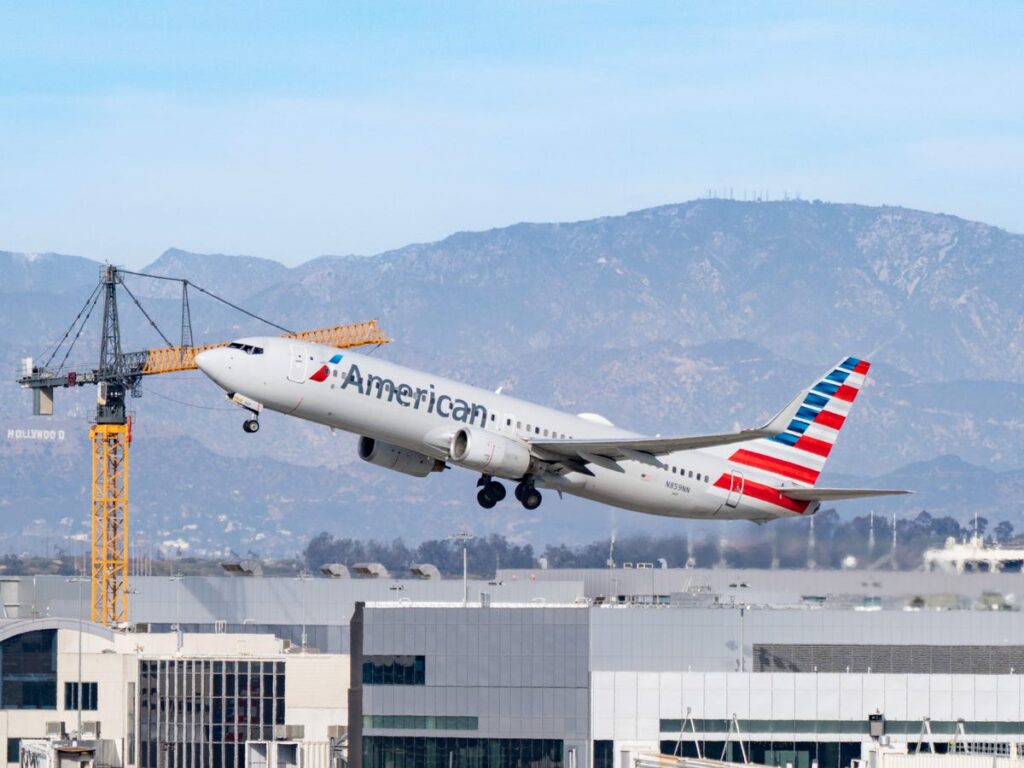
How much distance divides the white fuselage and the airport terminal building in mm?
9745

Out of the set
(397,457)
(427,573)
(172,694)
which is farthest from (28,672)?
(427,573)

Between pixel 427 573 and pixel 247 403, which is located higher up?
pixel 247 403

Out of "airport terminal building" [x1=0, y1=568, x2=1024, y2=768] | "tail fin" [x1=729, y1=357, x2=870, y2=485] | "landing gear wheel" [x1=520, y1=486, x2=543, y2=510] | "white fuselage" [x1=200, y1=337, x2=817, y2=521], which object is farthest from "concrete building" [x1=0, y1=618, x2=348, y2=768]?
"landing gear wheel" [x1=520, y1=486, x2=543, y2=510]

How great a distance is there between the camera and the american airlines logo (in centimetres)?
8306

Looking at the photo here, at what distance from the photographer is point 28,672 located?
135m

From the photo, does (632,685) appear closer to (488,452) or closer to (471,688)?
(471,688)

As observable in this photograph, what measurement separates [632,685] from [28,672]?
5020 centimetres

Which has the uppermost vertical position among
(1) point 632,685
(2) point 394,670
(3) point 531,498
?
(3) point 531,498

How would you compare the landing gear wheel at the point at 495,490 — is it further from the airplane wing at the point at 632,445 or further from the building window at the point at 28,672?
the building window at the point at 28,672

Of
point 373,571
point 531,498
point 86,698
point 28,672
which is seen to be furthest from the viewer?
point 373,571

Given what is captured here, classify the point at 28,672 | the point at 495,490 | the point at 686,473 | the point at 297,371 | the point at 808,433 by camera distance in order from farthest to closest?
the point at 28,672
the point at 808,433
the point at 686,473
the point at 495,490
the point at 297,371

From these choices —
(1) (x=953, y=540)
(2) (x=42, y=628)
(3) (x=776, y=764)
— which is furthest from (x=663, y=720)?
(2) (x=42, y=628)

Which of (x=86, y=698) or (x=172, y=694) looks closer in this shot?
(x=172, y=694)

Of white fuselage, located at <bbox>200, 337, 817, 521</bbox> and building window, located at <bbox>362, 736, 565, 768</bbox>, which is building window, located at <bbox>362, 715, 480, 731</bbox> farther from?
white fuselage, located at <bbox>200, 337, 817, 521</bbox>
